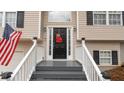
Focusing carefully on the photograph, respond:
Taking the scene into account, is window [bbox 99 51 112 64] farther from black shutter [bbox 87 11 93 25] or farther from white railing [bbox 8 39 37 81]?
white railing [bbox 8 39 37 81]

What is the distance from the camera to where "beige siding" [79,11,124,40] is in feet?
41.2

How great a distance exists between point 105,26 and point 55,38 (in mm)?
2690

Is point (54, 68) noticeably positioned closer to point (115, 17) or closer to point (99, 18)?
point (99, 18)

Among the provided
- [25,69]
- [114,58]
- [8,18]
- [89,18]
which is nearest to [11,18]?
[8,18]

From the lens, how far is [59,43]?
13.0m

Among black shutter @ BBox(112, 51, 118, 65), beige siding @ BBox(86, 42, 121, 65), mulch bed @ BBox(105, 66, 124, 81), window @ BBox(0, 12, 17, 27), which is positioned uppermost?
window @ BBox(0, 12, 17, 27)

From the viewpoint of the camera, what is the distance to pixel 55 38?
13.0 metres

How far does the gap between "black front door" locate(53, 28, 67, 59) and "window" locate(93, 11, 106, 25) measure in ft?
5.63

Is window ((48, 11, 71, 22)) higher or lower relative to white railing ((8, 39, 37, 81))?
higher

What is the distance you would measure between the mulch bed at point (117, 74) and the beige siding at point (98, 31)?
1616 mm

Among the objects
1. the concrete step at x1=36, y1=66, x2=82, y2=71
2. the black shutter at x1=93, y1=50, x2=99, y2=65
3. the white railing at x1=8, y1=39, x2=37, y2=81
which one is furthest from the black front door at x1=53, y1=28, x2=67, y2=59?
the white railing at x1=8, y1=39, x2=37, y2=81

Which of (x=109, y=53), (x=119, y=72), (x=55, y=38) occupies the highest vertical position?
(x=55, y=38)

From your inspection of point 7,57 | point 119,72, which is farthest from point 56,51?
point 7,57
